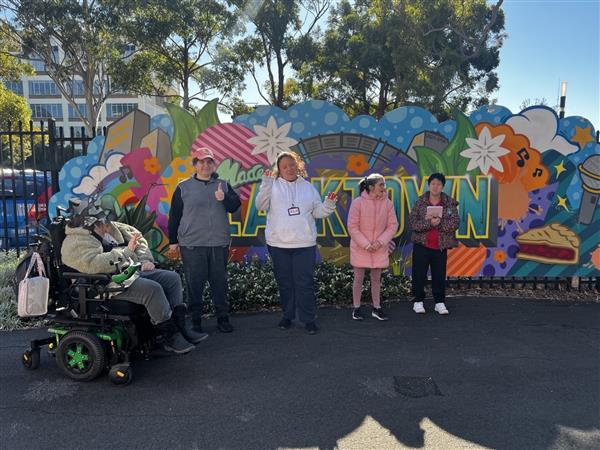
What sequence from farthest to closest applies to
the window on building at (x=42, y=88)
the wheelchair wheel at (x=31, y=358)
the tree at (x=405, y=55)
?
the window on building at (x=42, y=88) < the tree at (x=405, y=55) < the wheelchair wheel at (x=31, y=358)

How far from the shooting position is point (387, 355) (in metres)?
4.16

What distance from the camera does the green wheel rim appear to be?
11.7ft

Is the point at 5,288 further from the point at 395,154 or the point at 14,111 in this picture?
the point at 14,111

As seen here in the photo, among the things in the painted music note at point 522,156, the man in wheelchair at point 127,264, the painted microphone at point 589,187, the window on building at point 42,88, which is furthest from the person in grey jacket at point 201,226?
the window on building at point 42,88

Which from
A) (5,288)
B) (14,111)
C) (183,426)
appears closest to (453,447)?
(183,426)

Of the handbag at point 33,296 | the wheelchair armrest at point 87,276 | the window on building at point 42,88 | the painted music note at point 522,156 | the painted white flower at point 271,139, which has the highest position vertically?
the window on building at point 42,88

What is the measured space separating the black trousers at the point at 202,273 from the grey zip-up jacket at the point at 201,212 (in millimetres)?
85

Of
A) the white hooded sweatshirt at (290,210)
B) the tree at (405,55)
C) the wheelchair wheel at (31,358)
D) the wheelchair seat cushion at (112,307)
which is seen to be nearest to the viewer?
the wheelchair seat cushion at (112,307)

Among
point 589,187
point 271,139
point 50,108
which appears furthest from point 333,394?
point 50,108

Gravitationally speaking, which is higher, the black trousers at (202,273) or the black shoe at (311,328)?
the black trousers at (202,273)

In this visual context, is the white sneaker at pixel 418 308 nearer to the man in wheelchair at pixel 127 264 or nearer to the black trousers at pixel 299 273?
the black trousers at pixel 299 273

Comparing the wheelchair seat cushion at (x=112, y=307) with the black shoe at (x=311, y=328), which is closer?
the wheelchair seat cushion at (x=112, y=307)

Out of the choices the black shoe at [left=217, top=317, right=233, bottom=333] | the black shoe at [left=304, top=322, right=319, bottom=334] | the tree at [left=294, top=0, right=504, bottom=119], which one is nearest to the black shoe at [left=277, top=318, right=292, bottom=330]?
the black shoe at [left=304, top=322, right=319, bottom=334]

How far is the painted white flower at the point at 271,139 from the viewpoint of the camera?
608 centimetres
